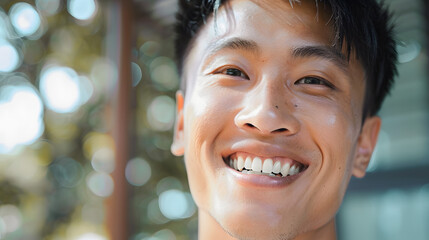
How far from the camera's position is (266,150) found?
1.19 m

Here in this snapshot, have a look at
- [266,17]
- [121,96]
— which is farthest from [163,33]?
Answer: [266,17]

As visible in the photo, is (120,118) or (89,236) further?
(89,236)

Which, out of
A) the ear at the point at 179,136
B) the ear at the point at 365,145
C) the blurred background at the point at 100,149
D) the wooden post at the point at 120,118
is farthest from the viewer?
the blurred background at the point at 100,149

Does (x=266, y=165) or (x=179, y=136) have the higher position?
(x=179, y=136)

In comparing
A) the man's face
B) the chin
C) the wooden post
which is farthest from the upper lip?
the wooden post

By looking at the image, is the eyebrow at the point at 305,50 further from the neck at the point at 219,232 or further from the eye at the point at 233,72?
the neck at the point at 219,232

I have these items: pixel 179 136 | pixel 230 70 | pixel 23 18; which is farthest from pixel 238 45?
pixel 23 18

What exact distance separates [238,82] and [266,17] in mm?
186

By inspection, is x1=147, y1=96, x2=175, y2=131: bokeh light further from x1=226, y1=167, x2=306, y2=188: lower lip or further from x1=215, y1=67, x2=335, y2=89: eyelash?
x1=226, y1=167, x2=306, y2=188: lower lip

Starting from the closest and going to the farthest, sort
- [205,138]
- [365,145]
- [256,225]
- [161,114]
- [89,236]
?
[256,225] → [205,138] → [365,145] → [89,236] → [161,114]

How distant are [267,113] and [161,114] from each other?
529cm

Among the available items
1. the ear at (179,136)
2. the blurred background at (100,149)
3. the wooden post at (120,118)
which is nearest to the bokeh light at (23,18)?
the blurred background at (100,149)

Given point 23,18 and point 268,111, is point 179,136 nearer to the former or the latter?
point 268,111

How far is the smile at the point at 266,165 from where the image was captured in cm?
120
